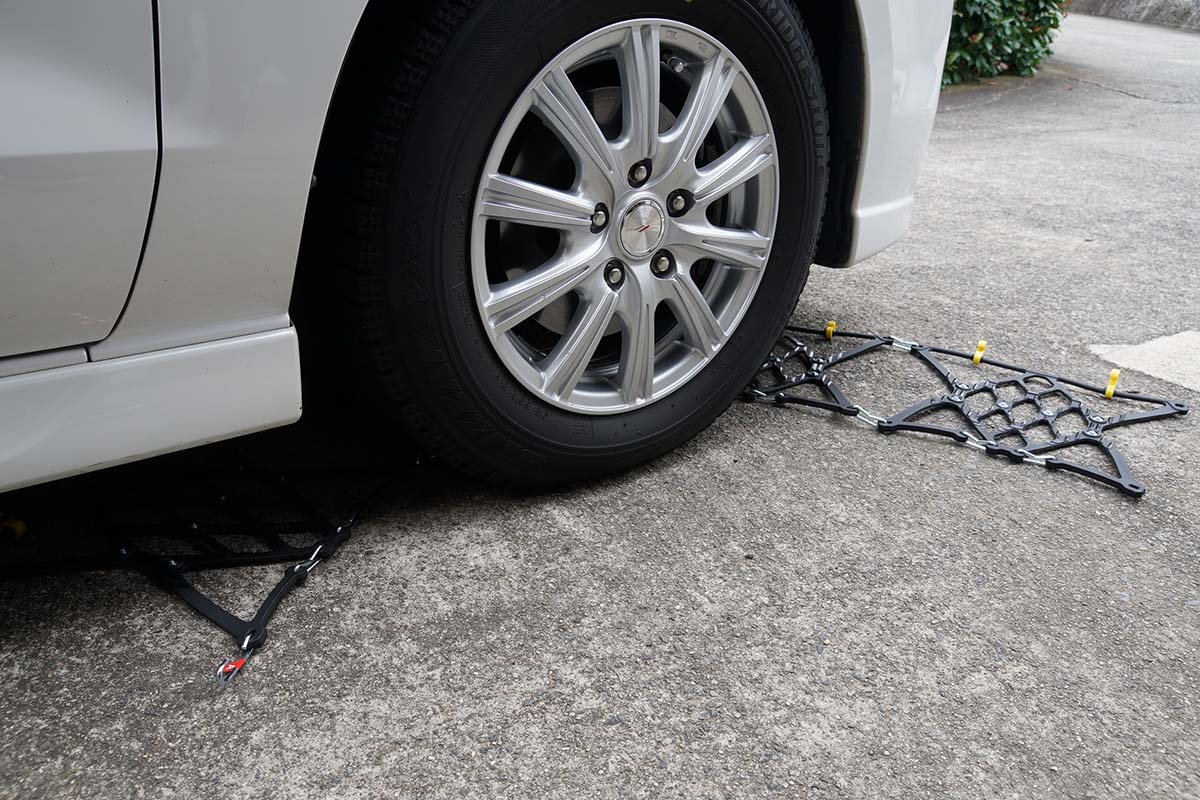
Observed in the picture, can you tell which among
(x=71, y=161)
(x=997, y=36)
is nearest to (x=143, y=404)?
(x=71, y=161)

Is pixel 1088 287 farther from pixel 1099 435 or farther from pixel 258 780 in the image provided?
pixel 258 780

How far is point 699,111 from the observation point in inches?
74.7

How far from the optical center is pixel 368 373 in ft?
5.67

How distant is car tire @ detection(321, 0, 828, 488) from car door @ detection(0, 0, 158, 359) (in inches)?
14.6

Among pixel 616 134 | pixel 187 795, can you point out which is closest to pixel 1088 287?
pixel 616 134

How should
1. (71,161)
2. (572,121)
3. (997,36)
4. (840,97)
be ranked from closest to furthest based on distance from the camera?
(71,161)
(572,121)
(840,97)
(997,36)

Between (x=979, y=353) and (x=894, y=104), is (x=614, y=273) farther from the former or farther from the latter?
(x=979, y=353)

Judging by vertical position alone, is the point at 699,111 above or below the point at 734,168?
above

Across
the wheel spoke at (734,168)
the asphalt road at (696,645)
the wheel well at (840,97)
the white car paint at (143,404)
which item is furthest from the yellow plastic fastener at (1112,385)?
the white car paint at (143,404)

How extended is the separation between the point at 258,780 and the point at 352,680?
8.2 inches

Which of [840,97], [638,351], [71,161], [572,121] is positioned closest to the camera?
[71,161]

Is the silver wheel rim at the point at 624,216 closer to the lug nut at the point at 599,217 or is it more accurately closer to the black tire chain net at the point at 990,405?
the lug nut at the point at 599,217

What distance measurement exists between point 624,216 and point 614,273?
0.11 m

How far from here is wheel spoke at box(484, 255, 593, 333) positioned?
70.2 inches
